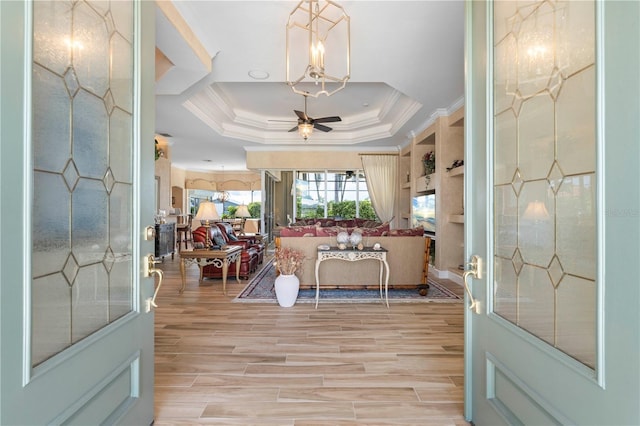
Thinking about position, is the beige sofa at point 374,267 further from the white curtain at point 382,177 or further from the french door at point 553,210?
the white curtain at point 382,177

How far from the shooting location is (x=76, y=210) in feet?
3.46

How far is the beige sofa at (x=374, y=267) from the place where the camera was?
14.0ft

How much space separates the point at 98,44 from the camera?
114cm

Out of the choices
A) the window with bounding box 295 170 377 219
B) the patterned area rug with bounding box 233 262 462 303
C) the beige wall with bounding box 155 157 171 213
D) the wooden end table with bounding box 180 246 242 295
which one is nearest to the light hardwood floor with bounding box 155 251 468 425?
the patterned area rug with bounding box 233 262 462 303

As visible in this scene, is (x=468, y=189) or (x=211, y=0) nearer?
(x=468, y=189)

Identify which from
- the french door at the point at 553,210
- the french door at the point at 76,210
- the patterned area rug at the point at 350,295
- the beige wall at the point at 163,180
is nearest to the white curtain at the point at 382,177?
the patterned area rug at the point at 350,295

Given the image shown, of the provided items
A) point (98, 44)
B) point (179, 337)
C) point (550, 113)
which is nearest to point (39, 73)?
point (98, 44)

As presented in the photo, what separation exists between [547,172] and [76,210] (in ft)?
5.32

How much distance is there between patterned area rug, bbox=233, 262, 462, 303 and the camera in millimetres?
4014

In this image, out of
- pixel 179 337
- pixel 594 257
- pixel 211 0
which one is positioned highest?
pixel 211 0

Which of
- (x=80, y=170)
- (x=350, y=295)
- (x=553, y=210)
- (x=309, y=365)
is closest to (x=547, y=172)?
(x=553, y=210)

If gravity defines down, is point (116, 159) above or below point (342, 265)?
above
